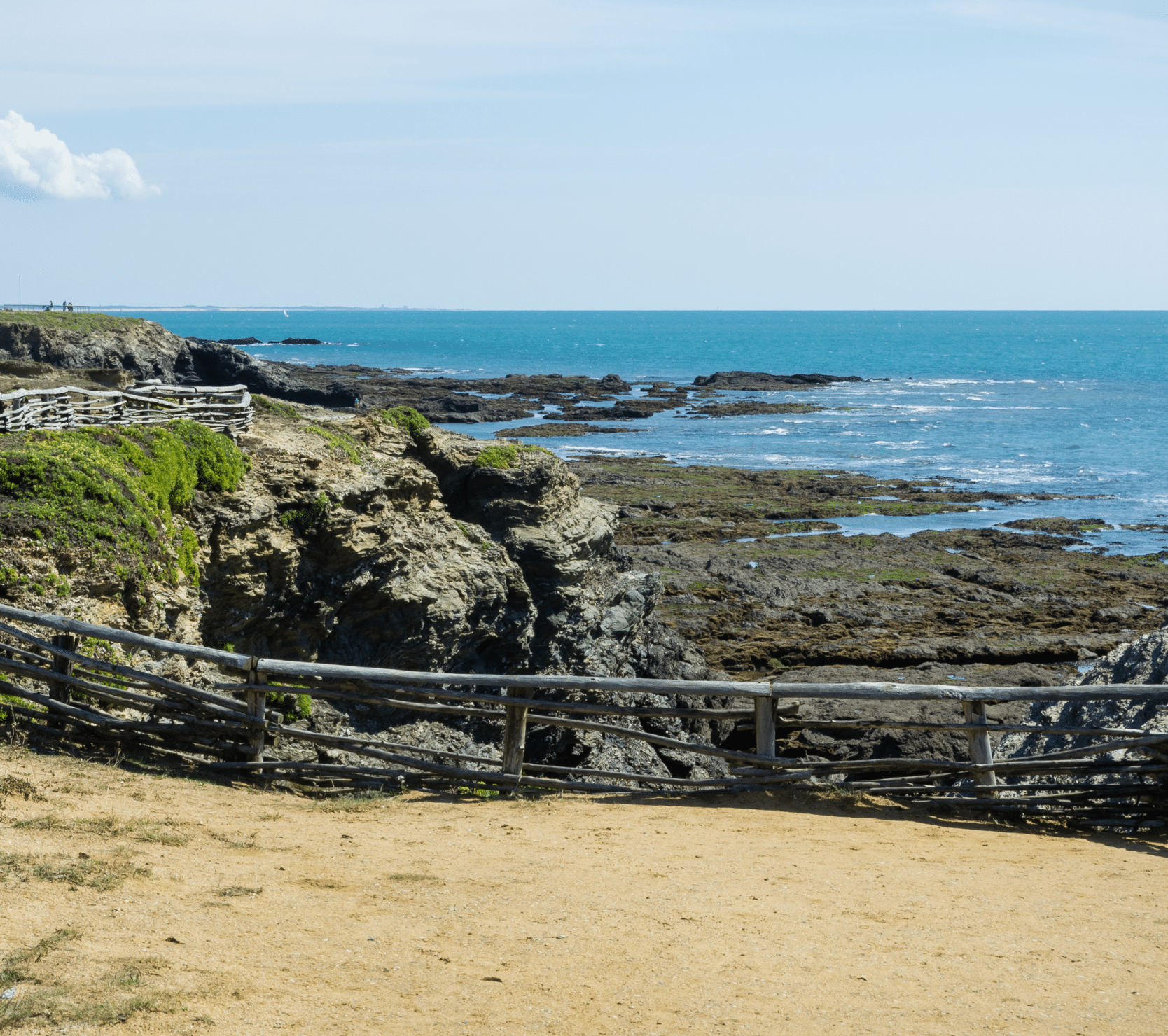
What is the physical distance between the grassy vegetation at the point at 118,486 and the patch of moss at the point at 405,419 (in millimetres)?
4927

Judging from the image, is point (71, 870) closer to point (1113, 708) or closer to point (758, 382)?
point (1113, 708)

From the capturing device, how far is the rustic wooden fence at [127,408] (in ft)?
56.0

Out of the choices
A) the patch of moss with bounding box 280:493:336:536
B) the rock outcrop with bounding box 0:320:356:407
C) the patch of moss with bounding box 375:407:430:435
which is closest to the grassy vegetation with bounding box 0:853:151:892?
the patch of moss with bounding box 280:493:336:536

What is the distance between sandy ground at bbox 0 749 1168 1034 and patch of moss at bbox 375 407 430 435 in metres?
13.2

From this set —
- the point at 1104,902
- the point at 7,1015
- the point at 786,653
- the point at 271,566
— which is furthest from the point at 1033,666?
the point at 7,1015

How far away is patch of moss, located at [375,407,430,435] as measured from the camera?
21406 millimetres

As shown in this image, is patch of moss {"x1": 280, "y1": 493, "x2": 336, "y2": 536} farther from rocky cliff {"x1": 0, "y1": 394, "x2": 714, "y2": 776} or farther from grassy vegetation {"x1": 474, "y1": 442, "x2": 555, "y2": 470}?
grassy vegetation {"x1": 474, "y1": 442, "x2": 555, "y2": 470}

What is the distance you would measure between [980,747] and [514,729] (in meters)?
4.16

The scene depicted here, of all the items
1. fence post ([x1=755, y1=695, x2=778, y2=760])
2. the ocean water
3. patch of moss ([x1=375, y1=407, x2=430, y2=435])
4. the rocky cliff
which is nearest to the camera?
fence post ([x1=755, y1=695, x2=778, y2=760])

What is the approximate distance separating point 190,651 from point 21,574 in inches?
141

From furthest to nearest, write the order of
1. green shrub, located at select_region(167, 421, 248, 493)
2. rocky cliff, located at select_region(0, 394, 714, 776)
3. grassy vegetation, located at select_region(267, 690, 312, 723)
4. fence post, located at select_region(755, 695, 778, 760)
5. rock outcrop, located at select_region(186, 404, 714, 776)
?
rock outcrop, located at select_region(186, 404, 714, 776) → green shrub, located at select_region(167, 421, 248, 493) → grassy vegetation, located at select_region(267, 690, 312, 723) → rocky cliff, located at select_region(0, 394, 714, 776) → fence post, located at select_region(755, 695, 778, 760)

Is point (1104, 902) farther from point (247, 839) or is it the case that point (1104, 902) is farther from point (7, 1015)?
point (7, 1015)

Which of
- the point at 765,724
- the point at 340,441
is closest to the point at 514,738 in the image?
the point at 765,724

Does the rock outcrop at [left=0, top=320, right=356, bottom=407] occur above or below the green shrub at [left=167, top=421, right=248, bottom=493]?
above
